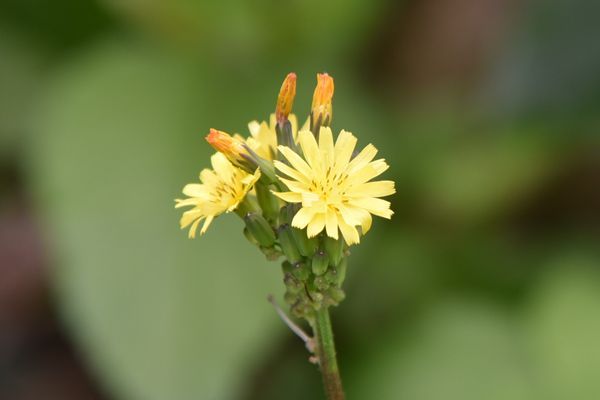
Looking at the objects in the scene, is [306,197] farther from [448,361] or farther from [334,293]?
[448,361]

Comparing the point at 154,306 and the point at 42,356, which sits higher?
the point at 154,306

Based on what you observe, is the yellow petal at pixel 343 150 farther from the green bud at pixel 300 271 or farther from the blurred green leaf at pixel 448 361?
the blurred green leaf at pixel 448 361

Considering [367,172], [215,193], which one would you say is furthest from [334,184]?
[215,193]

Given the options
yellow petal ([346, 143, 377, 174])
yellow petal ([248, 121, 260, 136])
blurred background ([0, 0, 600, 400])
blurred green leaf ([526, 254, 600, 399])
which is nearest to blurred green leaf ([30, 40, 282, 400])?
blurred background ([0, 0, 600, 400])

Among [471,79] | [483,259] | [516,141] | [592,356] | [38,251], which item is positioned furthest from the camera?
[471,79]

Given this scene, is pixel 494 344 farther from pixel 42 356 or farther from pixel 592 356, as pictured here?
pixel 42 356

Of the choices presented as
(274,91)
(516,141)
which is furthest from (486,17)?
(274,91)

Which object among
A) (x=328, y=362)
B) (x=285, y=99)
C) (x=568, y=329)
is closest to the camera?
(x=328, y=362)

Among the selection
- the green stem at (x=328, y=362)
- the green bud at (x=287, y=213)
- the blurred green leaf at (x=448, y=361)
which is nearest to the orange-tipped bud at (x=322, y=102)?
the green bud at (x=287, y=213)
